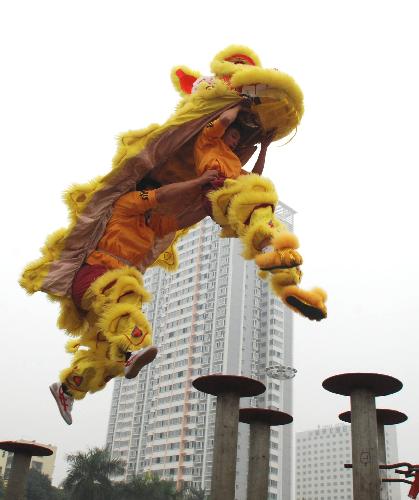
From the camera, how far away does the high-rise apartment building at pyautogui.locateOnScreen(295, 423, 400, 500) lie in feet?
197

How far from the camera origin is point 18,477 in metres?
4.39

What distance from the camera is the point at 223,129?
3.34 meters

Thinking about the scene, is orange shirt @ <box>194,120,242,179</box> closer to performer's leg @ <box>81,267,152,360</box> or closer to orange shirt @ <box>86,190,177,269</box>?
orange shirt @ <box>86,190,177,269</box>

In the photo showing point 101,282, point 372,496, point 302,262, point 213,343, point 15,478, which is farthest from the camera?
point 213,343

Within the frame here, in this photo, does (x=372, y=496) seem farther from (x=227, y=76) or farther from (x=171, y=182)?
(x=227, y=76)

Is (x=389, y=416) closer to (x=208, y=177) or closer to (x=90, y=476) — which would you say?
(x=208, y=177)

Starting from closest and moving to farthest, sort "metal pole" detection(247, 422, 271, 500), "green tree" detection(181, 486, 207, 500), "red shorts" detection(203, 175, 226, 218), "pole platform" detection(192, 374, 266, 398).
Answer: "red shorts" detection(203, 175, 226, 218)
"pole platform" detection(192, 374, 266, 398)
"metal pole" detection(247, 422, 271, 500)
"green tree" detection(181, 486, 207, 500)

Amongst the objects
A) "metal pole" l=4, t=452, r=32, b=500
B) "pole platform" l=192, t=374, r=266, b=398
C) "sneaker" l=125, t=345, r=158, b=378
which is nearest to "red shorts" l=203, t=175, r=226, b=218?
"sneaker" l=125, t=345, r=158, b=378

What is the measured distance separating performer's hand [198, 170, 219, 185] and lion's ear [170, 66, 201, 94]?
3.67 ft

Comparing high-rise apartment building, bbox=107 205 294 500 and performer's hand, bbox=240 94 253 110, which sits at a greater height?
high-rise apartment building, bbox=107 205 294 500

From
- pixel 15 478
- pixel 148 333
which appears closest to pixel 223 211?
pixel 148 333

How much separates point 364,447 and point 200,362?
32873 mm

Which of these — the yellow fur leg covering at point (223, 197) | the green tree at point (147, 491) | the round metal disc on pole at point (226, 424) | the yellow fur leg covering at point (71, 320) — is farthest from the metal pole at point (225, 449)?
the green tree at point (147, 491)

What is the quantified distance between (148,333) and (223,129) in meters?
1.36
